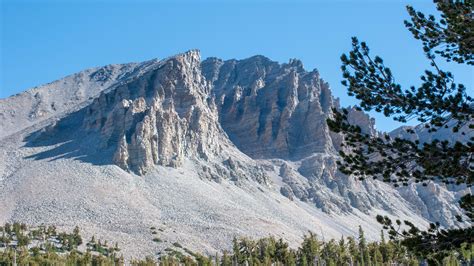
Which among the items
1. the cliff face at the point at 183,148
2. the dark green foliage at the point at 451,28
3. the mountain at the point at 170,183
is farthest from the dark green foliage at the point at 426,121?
the cliff face at the point at 183,148

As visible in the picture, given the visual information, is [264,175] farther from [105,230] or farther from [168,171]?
[105,230]

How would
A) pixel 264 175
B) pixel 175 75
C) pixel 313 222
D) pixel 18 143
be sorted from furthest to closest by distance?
pixel 175 75, pixel 264 175, pixel 18 143, pixel 313 222

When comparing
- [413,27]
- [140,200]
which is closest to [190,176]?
[140,200]

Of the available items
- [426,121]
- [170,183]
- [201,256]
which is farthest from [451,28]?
[170,183]

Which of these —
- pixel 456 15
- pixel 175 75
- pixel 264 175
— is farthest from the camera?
pixel 175 75

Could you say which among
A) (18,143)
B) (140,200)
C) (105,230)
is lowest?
(105,230)

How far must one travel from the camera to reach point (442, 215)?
18388 cm

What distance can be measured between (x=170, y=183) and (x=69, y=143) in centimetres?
3683

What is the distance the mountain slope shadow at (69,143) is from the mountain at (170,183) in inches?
A: 13.0

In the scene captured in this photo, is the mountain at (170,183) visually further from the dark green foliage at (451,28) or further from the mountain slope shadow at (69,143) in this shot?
the dark green foliage at (451,28)

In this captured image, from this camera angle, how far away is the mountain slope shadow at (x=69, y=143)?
5645 inches

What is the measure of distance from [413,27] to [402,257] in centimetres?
5893

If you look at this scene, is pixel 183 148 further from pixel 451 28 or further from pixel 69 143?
pixel 451 28

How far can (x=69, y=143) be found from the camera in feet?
508
